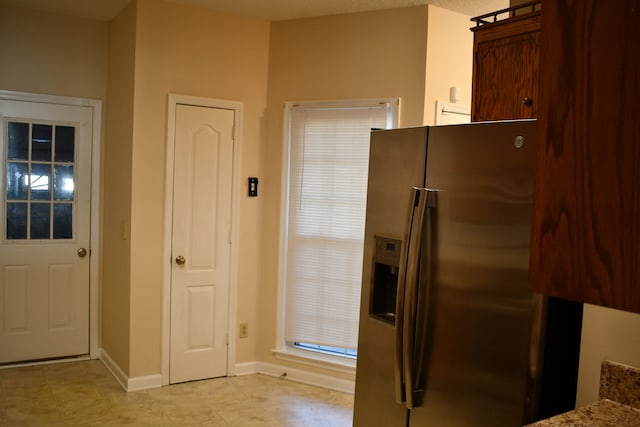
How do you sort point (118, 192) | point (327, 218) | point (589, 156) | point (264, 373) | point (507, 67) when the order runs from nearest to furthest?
point (589, 156)
point (507, 67)
point (327, 218)
point (118, 192)
point (264, 373)

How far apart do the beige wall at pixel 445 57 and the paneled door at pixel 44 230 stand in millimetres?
2705

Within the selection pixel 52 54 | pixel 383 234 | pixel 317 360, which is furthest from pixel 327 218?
pixel 52 54

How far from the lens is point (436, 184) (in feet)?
6.39

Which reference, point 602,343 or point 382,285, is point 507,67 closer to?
point 382,285

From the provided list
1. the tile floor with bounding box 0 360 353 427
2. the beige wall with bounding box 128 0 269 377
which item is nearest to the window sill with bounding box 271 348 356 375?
the tile floor with bounding box 0 360 353 427

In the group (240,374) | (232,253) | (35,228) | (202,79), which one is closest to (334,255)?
(232,253)

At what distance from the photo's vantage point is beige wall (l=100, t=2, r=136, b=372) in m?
3.86

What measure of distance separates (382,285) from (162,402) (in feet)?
6.86

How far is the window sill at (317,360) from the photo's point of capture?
3955 mm

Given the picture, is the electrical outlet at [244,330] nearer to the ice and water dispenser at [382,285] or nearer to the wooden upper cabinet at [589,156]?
the ice and water dispenser at [382,285]

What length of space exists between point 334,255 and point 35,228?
92.9 inches

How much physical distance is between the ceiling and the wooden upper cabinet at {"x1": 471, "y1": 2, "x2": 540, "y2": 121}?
132 centimetres

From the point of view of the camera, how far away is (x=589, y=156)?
0.90 m

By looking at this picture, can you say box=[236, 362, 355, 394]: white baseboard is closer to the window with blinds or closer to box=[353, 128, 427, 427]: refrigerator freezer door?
the window with blinds
